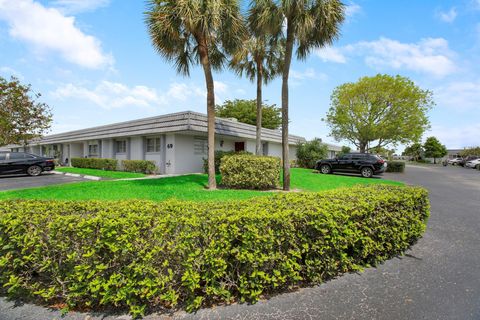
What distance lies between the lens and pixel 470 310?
2365 millimetres

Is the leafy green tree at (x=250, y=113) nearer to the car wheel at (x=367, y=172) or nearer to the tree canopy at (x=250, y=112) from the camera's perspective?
the tree canopy at (x=250, y=112)

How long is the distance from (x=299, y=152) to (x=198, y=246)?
875 inches

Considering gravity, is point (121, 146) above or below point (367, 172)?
above

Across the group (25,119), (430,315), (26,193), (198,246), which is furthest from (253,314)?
(25,119)

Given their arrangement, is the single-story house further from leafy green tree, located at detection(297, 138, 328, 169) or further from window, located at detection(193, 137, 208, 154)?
leafy green tree, located at detection(297, 138, 328, 169)

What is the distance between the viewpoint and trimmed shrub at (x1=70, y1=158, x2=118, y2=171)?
17531 mm

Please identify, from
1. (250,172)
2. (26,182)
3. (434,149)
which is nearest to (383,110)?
(250,172)

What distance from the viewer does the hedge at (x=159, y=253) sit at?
2236mm

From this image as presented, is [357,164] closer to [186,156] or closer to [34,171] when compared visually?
[186,156]

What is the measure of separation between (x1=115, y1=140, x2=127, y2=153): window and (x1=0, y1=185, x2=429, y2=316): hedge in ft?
55.4

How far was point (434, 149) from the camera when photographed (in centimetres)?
6700

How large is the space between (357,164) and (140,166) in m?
15.4

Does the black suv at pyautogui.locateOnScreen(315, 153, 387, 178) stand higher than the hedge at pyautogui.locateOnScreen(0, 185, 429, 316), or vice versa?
the black suv at pyautogui.locateOnScreen(315, 153, 387, 178)

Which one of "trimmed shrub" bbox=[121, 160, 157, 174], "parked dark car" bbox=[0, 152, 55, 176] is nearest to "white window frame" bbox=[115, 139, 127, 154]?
"trimmed shrub" bbox=[121, 160, 157, 174]
